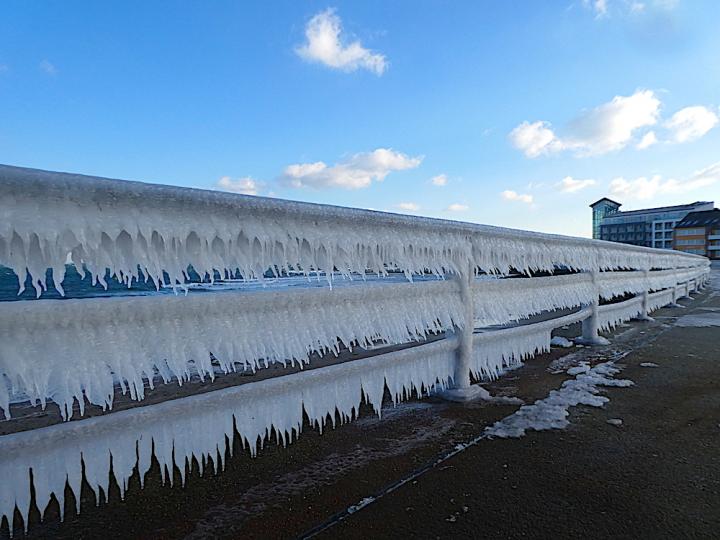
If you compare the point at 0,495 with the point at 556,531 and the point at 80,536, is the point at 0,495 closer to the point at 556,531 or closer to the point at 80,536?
the point at 80,536

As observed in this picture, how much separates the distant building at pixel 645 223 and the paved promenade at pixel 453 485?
192 ft

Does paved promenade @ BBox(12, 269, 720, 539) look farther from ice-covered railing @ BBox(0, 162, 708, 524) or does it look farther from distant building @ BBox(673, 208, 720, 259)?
distant building @ BBox(673, 208, 720, 259)

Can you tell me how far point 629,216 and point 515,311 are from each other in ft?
231

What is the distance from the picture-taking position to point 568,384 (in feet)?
8.54

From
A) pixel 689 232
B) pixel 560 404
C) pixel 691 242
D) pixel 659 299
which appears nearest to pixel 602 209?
pixel 689 232

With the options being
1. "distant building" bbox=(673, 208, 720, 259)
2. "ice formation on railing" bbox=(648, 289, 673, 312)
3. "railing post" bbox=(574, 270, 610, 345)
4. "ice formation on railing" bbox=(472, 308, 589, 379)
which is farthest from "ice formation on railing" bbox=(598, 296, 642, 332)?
"distant building" bbox=(673, 208, 720, 259)

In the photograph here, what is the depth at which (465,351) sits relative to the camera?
7.38 ft

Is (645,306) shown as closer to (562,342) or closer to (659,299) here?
(659,299)

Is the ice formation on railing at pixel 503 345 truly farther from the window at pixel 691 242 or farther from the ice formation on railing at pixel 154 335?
the window at pixel 691 242

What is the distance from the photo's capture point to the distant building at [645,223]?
54625 mm

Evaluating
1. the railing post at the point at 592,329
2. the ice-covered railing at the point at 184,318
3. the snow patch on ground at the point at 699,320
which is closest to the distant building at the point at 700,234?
the snow patch on ground at the point at 699,320

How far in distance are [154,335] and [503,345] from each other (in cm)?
199

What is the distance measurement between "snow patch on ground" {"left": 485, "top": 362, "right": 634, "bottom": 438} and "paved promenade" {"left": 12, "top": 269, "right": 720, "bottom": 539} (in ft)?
0.20

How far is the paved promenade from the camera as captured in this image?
120 centimetres
